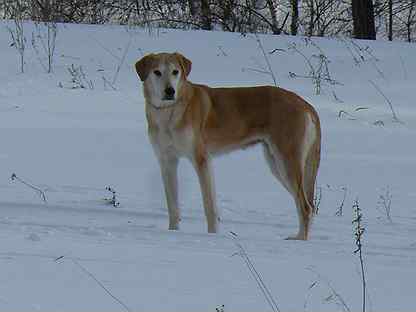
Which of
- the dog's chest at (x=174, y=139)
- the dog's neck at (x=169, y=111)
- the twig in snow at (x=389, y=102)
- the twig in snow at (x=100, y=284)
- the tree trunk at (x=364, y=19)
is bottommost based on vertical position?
the twig in snow at (x=100, y=284)

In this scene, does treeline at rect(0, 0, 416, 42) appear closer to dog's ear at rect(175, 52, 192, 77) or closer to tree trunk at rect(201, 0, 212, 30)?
tree trunk at rect(201, 0, 212, 30)

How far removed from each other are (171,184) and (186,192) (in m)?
0.88

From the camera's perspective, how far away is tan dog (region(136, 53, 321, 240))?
6.29 metres

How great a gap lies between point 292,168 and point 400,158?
2.07 m

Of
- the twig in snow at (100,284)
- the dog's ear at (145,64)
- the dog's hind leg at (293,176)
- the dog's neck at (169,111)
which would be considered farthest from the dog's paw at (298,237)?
the twig in snow at (100,284)

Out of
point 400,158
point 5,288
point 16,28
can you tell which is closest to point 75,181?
point 400,158

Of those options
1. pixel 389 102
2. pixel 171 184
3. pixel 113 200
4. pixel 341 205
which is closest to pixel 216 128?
pixel 171 184

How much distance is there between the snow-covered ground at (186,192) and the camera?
3.84 meters

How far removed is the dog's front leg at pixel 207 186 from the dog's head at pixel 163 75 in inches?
17.1

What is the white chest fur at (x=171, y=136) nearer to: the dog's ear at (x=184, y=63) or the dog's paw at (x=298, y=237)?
the dog's ear at (x=184, y=63)

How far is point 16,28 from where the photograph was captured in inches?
518

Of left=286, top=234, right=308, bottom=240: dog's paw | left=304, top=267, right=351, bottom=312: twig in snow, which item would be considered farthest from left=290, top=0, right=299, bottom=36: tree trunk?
left=304, top=267, right=351, bottom=312: twig in snow

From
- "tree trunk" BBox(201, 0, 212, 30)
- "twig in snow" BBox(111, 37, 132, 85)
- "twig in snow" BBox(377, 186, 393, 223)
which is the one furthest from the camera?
"tree trunk" BBox(201, 0, 212, 30)

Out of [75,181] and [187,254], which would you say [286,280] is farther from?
[75,181]
